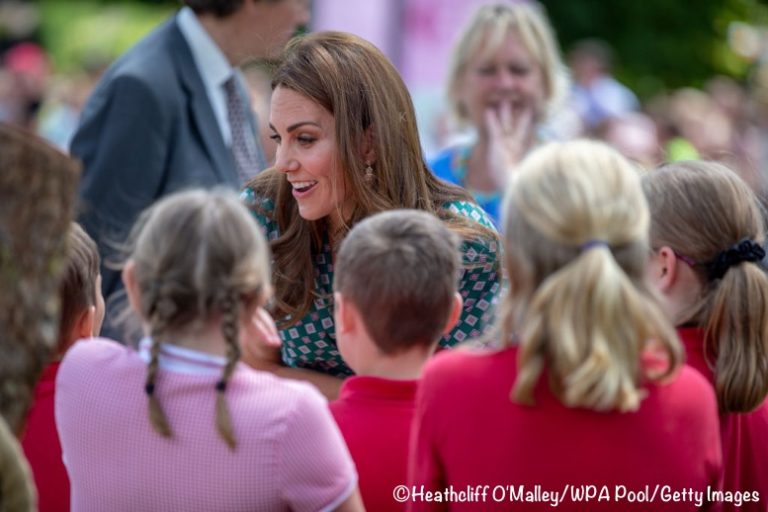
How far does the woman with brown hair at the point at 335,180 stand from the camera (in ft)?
12.1

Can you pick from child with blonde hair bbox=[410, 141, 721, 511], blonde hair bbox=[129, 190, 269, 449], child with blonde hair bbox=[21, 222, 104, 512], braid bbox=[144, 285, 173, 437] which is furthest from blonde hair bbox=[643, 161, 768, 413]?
child with blonde hair bbox=[21, 222, 104, 512]

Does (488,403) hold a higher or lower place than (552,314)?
lower

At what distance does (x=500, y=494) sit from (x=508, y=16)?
4.02 m

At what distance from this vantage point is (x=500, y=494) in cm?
259

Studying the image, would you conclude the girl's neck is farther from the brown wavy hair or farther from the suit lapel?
the suit lapel

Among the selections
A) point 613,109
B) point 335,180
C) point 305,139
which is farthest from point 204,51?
point 613,109

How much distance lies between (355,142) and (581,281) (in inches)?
54.0

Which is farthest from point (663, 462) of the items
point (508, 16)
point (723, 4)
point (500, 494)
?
point (723, 4)

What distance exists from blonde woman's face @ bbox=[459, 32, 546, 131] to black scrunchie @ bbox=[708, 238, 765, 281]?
10.2 feet

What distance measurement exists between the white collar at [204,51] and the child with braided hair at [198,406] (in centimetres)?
239

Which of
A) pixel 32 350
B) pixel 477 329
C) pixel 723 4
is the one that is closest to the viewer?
pixel 32 350

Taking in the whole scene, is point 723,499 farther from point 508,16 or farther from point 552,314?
point 508,16

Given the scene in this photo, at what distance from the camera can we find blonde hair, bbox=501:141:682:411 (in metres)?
2.49

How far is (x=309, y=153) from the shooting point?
370 centimetres
